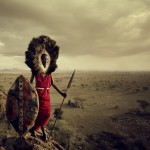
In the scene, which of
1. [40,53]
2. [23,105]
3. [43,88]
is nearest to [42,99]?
[43,88]

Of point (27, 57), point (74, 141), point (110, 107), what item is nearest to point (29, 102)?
point (27, 57)

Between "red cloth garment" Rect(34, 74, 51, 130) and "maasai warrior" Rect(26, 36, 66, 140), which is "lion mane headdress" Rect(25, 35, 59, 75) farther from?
"red cloth garment" Rect(34, 74, 51, 130)

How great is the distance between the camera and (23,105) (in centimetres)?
596

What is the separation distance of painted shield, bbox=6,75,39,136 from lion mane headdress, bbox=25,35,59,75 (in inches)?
19.5

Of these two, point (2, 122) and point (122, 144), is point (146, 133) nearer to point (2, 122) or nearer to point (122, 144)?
point (122, 144)

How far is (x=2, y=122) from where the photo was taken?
963 centimetres

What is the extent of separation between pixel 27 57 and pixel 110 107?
54.3 feet

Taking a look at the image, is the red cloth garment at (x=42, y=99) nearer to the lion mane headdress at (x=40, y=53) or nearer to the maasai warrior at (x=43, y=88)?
the maasai warrior at (x=43, y=88)

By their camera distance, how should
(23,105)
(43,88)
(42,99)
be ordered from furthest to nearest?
(43,88) → (42,99) → (23,105)

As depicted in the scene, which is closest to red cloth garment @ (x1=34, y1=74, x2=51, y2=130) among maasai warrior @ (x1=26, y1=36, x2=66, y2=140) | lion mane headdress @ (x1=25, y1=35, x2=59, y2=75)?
maasai warrior @ (x1=26, y1=36, x2=66, y2=140)

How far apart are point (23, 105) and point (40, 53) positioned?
1.37 metres

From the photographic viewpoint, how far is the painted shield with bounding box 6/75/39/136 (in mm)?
5902

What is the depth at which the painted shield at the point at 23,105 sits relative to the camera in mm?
5902

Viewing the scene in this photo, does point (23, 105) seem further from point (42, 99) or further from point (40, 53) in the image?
point (40, 53)
